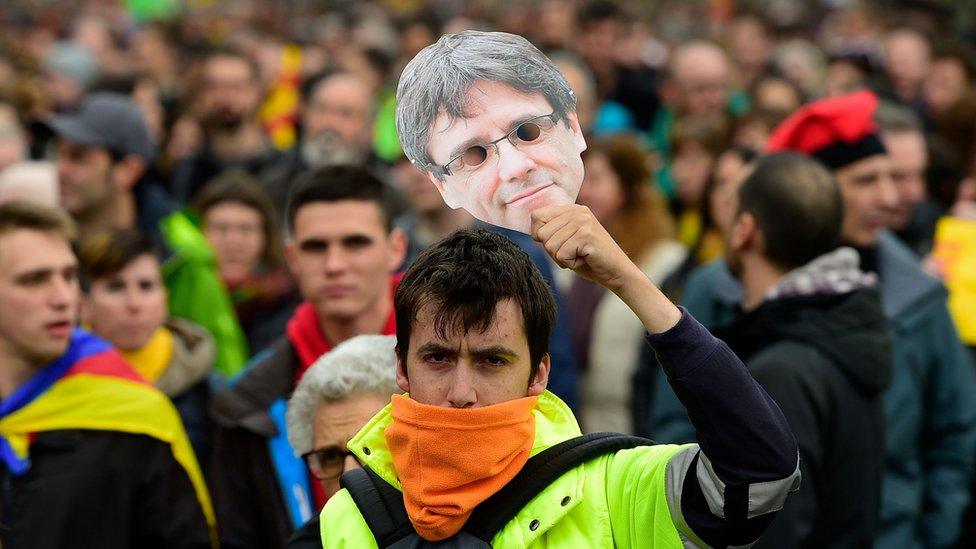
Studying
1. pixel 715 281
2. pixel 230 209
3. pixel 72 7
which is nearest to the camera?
pixel 715 281

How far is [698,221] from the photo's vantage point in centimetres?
823

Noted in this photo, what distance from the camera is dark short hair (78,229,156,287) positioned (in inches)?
222

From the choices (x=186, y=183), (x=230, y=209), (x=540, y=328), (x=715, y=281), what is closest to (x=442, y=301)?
(x=540, y=328)

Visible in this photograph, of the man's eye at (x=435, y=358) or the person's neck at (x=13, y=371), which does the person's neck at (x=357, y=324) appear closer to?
the person's neck at (x=13, y=371)

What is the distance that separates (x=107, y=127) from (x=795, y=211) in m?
4.43

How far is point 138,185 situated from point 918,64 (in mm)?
6175

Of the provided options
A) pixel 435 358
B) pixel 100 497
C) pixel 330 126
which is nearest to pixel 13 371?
pixel 100 497

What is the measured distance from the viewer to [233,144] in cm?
945

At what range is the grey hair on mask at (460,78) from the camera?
285 cm

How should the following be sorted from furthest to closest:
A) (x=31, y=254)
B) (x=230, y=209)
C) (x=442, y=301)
Result: (x=230, y=209) → (x=31, y=254) → (x=442, y=301)

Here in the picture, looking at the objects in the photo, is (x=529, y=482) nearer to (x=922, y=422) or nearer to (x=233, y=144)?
(x=922, y=422)

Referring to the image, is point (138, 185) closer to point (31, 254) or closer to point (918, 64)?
point (31, 254)

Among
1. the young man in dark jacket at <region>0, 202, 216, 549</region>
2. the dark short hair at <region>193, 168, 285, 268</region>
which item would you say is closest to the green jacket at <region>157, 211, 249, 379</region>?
the dark short hair at <region>193, 168, 285, 268</region>

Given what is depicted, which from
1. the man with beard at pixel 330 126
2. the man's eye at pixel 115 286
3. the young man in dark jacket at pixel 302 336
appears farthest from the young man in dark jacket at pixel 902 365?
the man with beard at pixel 330 126
